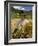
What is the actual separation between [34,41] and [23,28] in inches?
8.3

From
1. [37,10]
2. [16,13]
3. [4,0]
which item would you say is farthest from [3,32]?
[37,10]

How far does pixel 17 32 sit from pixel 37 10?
0.37 m

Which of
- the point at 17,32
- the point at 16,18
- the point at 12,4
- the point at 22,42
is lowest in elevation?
the point at 22,42

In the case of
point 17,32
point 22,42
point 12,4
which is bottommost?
point 22,42

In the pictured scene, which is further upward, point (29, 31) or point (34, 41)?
point (29, 31)

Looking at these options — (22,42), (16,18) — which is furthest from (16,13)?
(22,42)

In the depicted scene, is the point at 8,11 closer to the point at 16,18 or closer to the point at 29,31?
the point at 16,18

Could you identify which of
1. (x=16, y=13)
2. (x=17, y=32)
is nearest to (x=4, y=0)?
(x=16, y=13)

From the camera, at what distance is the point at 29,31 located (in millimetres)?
1157

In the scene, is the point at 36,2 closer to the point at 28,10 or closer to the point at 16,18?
the point at 28,10

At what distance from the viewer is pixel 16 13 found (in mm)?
1147

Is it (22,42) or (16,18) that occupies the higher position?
(16,18)

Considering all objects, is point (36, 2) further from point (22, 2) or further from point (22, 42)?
point (22, 42)

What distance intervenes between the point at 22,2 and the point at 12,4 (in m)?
0.13
